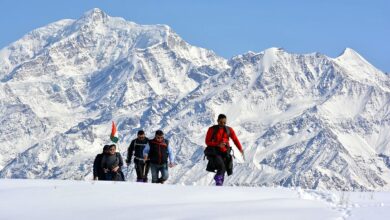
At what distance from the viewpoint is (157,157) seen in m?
24.0

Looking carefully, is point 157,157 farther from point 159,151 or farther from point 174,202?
point 174,202

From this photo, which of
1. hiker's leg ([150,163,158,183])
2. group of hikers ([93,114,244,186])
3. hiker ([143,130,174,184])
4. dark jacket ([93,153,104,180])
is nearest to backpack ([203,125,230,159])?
group of hikers ([93,114,244,186])

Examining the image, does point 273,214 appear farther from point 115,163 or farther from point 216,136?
point 115,163

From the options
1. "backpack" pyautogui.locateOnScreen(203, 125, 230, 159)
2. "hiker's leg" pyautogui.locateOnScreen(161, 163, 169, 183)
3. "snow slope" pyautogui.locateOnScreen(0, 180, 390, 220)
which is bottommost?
"snow slope" pyautogui.locateOnScreen(0, 180, 390, 220)

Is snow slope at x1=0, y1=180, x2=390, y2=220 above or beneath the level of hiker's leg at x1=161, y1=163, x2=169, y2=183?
beneath

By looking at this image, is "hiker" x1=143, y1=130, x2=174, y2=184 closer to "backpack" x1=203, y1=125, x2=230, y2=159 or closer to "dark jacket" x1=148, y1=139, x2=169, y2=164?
"dark jacket" x1=148, y1=139, x2=169, y2=164

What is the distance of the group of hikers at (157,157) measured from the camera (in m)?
21.9

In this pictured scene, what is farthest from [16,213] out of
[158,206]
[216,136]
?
[216,136]

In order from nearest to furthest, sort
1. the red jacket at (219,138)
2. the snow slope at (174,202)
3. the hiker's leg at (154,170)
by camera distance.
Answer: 1. the snow slope at (174,202)
2. the red jacket at (219,138)
3. the hiker's leg at (154,170)

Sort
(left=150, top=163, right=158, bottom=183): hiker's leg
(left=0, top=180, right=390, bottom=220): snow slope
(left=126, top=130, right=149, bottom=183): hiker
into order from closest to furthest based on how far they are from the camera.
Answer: (left=0, top=180, right=390, bottom=220): snow slope
(left=150, top=163, right=158, bottom=183): hiker's leg
(left=126, top=130, right=149, bottom=183): hiker

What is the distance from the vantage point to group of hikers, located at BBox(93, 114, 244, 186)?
2194 centimetres

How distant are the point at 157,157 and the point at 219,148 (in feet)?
8.52

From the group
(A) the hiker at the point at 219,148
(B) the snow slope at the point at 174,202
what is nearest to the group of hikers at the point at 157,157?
(A) the hiker at the point at 219,148

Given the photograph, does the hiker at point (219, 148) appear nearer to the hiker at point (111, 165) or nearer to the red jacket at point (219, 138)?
the red jacket at point (219, 138)
